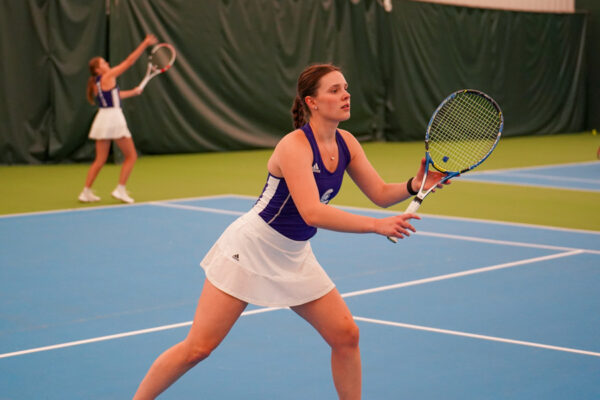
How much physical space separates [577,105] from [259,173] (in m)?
11.7

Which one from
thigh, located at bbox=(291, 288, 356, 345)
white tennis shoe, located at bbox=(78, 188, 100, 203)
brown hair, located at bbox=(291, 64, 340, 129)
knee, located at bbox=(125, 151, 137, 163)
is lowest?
white tennis shoe, located at bbox=(78, 188, 100, 203)

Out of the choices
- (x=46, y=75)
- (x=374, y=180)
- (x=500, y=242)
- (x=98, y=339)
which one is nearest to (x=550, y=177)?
(x=500, y=242)

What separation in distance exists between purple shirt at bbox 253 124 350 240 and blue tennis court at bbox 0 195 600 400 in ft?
2.76

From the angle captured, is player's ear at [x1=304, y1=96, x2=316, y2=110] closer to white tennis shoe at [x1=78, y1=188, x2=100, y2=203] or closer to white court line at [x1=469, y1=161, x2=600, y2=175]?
white tennis shoe at [x1=78, y1=188, x2=100, y2=203]

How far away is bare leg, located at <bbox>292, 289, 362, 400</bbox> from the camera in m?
3.13

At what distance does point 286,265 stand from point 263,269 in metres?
0.08

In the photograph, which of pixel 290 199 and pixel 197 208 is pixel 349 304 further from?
pixel 197 208

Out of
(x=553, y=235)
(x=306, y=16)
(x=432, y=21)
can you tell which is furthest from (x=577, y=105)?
(x=553, y=235)

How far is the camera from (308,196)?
117 inches

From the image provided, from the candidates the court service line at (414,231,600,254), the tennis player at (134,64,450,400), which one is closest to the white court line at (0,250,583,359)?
the court service line at (414,231,600,254)

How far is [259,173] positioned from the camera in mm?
12398

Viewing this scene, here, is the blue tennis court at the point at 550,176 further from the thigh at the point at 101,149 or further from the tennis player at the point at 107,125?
the thigh at the point at 101,149

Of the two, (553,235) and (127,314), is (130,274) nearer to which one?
(127,314)

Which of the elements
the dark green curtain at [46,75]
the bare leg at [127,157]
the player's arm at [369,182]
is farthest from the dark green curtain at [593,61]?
the player's arm at [369,182]
